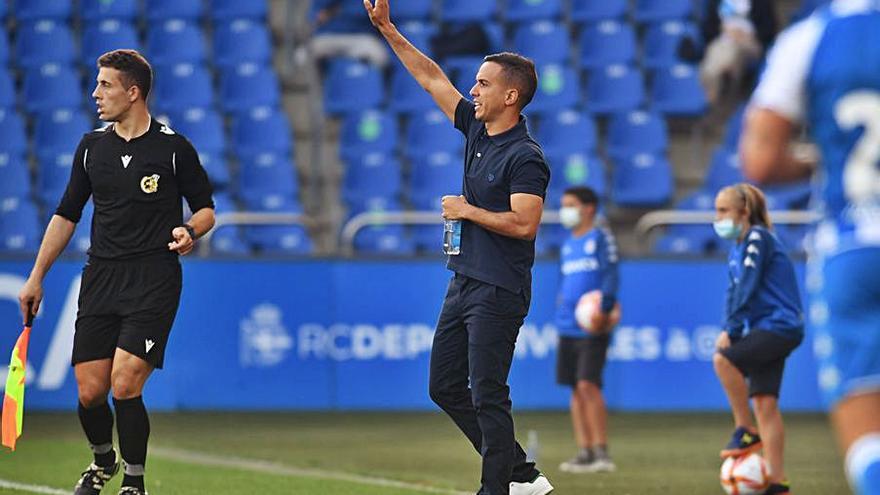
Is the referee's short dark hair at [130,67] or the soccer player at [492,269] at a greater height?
the referee's short dark hair at [130,67]

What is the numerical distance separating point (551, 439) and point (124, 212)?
6665 millimetres

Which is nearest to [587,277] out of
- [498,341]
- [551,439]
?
[551,439]

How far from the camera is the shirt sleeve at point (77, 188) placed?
8578 millimetres

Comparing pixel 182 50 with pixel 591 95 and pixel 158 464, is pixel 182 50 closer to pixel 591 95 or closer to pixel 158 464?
pixel 591 95

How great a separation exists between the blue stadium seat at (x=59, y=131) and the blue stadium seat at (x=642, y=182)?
20.4ft

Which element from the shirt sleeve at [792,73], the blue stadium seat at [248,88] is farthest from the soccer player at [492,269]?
the blue stadium seat at [248,88]

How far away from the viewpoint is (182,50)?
19.5 meters

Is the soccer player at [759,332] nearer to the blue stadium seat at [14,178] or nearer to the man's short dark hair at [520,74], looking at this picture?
the man's short dark hair at [520,74]

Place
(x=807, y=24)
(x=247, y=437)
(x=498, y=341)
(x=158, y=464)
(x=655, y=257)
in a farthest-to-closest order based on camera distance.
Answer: (x=655, y=257)
(x=247, y=437)
(x=158, y=464)
(x=498, y=341)
(x=807, y=24)

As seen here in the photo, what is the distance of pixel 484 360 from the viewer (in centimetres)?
799

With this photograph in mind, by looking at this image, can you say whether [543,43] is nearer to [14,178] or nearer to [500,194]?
[14,178]

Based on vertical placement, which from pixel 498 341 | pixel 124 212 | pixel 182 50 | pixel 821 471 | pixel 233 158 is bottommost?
pixel 821 471

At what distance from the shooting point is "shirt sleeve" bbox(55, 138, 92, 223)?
8578 millimetres

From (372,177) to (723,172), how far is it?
13.5 ft
